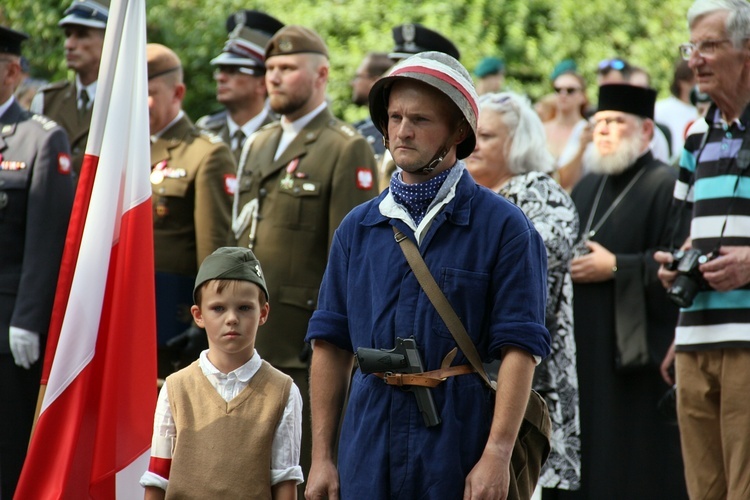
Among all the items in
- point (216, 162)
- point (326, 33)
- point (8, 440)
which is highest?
point (326, 33)

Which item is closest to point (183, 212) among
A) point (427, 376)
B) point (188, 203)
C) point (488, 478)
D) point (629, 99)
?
point (188, 203)

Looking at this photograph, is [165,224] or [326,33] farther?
[326,33]

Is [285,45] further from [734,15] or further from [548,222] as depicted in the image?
[734,15]

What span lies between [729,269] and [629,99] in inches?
98.0

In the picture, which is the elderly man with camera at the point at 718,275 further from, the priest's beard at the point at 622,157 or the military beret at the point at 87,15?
the military beret at the point at 87,15

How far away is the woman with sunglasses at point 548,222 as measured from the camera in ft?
20.2

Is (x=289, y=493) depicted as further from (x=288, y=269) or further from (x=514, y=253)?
(x=288, y=269)

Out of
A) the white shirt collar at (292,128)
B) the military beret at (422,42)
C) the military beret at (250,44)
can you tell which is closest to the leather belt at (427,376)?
the white shirt collar at (292,128)

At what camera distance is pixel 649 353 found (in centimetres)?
745

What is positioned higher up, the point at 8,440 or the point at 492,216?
the point at 492,216

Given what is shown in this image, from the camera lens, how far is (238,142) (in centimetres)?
973

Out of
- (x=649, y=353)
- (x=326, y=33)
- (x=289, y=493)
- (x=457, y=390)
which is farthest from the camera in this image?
(x=326, y=33)

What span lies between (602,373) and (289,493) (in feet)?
11.3

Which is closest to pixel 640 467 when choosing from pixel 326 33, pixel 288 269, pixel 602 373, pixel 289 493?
pixel 602 373
